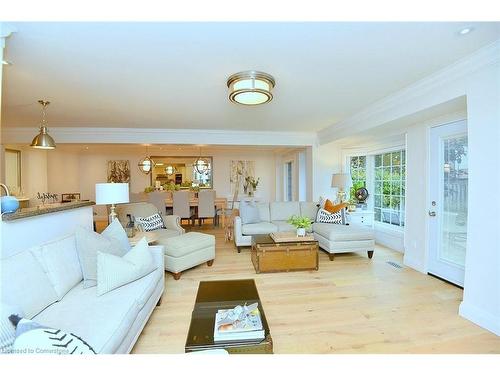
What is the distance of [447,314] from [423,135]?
227 centimetres

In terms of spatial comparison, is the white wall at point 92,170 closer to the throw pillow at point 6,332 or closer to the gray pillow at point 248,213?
the gray pillow at point 248,213

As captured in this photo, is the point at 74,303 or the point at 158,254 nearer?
the point at 74,303

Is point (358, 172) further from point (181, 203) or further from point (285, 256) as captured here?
point (181, 203)

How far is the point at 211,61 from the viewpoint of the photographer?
2.21m

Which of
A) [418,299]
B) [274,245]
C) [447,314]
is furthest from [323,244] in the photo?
[447,314]

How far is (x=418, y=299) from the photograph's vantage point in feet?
8.69

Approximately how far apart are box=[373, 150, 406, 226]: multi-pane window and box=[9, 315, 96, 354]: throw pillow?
477cm

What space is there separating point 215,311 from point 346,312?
1.36 meters

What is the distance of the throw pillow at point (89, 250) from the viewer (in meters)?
2.02

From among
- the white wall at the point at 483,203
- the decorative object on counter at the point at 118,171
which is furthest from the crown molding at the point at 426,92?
the decorative object on counter at the point at 118,171

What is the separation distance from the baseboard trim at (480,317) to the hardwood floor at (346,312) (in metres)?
0.05

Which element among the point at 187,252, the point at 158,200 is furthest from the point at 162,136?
the point at 187,252

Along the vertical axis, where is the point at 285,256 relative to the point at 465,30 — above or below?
below
